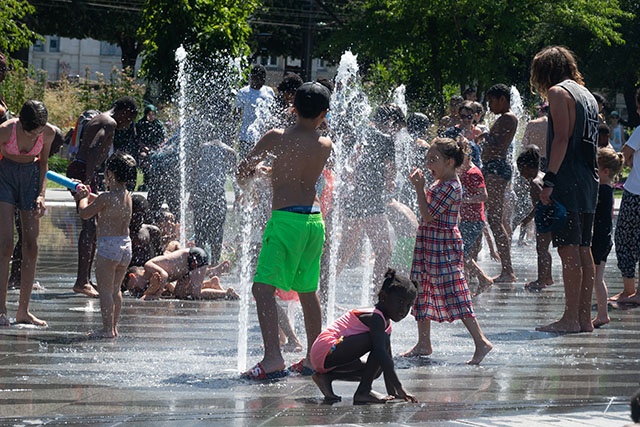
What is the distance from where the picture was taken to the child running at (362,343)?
5.11 metres

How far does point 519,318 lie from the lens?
8.19 meters

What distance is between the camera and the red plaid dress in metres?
6.40

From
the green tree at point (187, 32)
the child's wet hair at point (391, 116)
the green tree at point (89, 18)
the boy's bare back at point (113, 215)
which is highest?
the green tree at point (89, 18)

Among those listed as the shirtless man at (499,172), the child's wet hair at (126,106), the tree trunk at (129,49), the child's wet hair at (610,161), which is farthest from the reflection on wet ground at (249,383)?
the tree trunk at (129,49)

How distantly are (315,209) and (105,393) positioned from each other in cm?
157

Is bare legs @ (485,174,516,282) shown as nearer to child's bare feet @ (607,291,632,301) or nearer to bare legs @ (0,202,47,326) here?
child's bare feet @ (607,291,632,301)

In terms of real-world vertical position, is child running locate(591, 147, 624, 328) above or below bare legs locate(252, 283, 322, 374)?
above

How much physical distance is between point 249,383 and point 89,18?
4670 cm

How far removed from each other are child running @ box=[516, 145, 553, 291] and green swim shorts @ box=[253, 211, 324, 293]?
3.36m

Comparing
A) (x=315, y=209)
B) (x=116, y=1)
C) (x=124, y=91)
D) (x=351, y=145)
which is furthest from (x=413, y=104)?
(x=315, y=209)

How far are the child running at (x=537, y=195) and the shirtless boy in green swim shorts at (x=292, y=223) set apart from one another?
3.33 meters

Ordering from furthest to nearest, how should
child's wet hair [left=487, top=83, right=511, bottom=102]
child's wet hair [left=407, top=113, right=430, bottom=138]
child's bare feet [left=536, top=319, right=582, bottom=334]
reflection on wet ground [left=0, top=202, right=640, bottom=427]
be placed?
child's wet hair [left=407, top=113, right=430, bottom=138] < child's wet hair [left=487, top=83, right=511, bottom=102] < child's bare feet [left=536, top=319, right=582, bottom=334] < reflection on wet ground [left=0, top=202, right=640, bottom=427]

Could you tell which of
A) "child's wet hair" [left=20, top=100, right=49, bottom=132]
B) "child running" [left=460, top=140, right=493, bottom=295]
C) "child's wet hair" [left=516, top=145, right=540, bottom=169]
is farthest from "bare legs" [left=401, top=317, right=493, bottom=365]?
"child's wet hair" [left=516, top=145, right=540, bottom=169]

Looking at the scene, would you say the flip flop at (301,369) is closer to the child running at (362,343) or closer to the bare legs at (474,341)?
the child running at (362,343)
